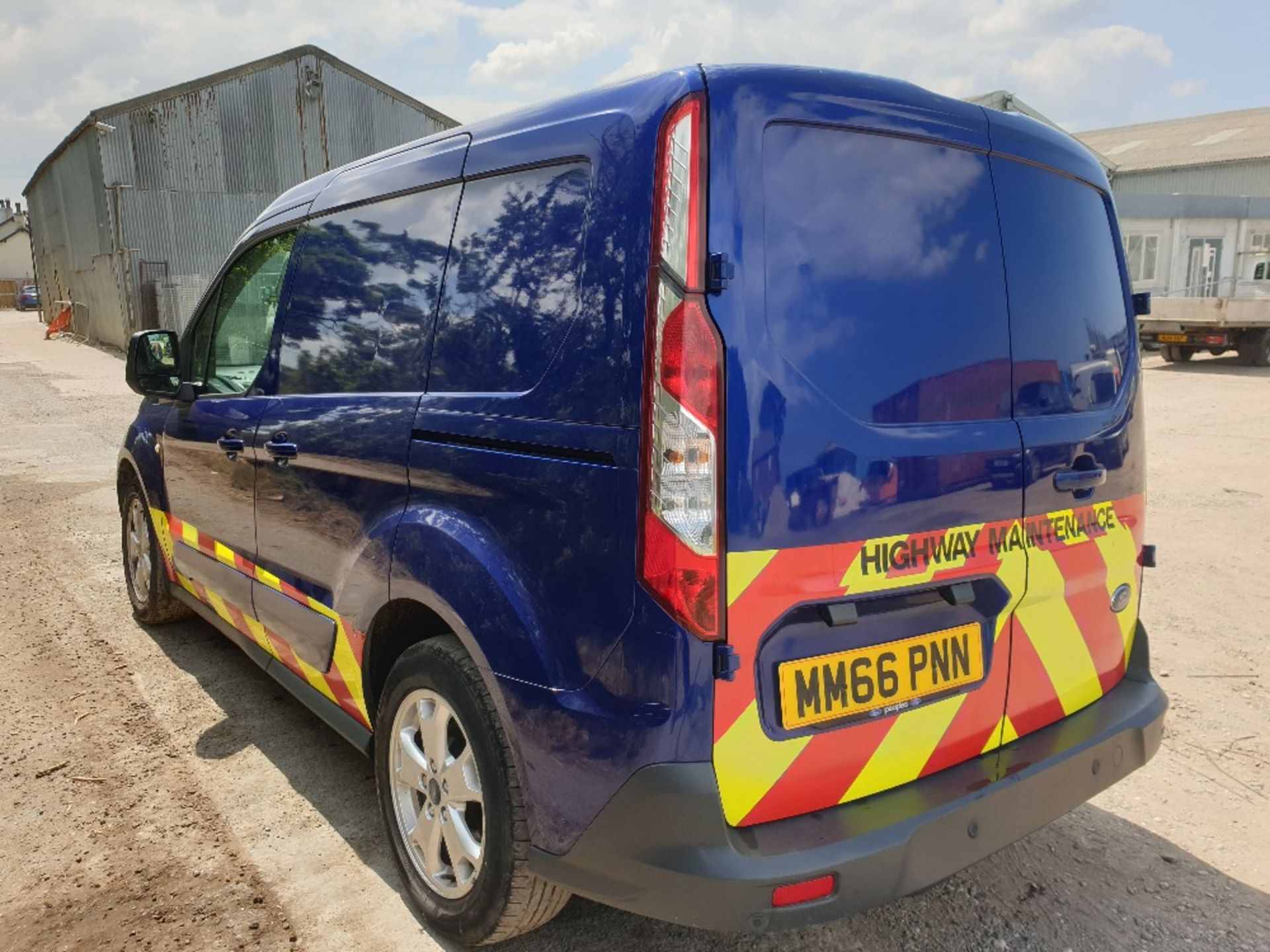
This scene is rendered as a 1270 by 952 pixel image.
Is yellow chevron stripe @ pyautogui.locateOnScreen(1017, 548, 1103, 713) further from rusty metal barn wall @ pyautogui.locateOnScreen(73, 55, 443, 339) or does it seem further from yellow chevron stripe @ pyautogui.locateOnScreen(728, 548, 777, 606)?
rusty metal barn wall @ pyautogui.locateOnScreen(73, 55, 443, 339)

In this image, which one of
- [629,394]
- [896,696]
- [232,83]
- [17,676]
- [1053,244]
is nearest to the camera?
[629,394]

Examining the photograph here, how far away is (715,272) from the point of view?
5.82ft

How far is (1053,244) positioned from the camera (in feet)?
7.77

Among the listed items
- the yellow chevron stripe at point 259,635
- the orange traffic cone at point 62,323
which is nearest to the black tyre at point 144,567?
the yellow chevron stripe at point 259,635

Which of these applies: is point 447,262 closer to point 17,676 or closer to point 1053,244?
point 1053,244

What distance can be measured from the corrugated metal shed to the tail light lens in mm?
22587

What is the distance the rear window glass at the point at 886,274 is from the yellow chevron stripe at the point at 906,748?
0.62 meters

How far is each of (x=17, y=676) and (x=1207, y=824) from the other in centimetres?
461

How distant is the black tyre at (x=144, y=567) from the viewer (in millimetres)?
4496

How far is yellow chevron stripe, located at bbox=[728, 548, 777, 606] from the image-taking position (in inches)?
69.7

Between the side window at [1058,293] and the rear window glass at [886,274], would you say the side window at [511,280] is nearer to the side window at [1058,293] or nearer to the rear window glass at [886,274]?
the rear window glass at [886,274]

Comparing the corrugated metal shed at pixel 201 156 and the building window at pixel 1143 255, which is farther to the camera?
the building window at pixel 1143 255

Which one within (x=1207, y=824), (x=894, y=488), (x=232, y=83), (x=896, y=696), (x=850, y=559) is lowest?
(x=1207, y=824)

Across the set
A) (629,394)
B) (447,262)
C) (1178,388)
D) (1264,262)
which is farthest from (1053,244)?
(1264,262)
